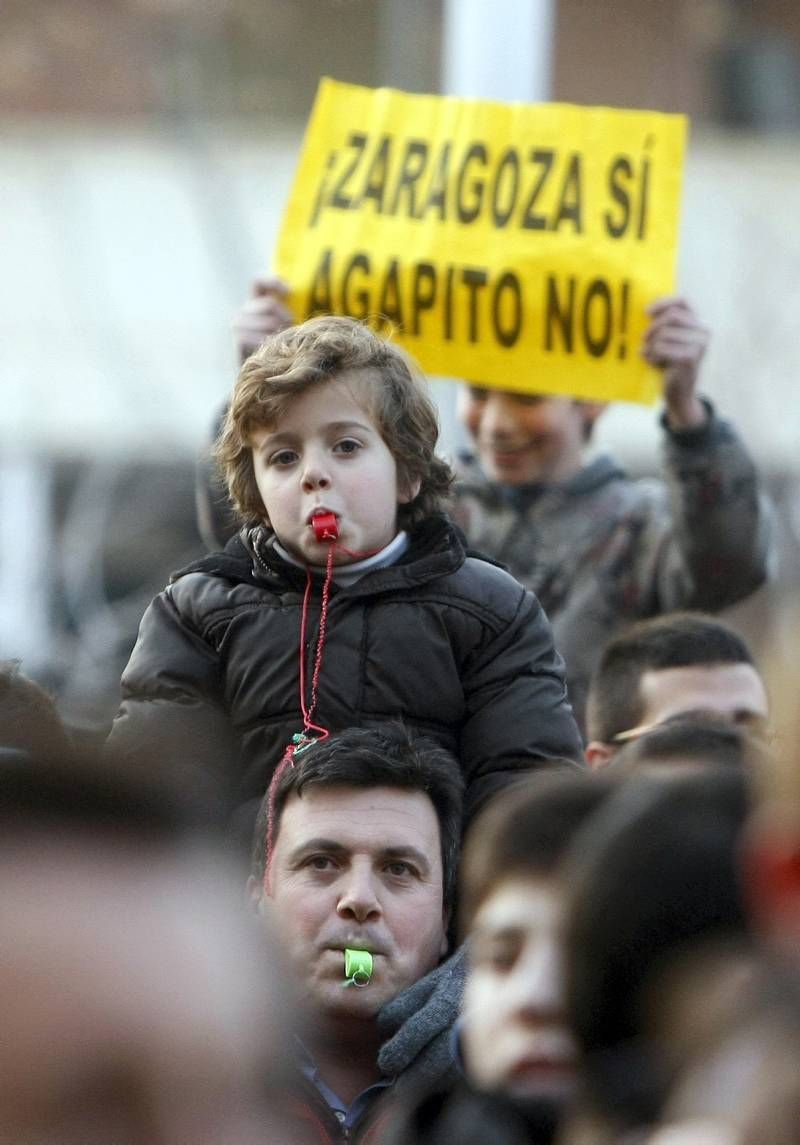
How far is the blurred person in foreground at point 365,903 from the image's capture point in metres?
2.86

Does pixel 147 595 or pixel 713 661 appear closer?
pixel 713 661

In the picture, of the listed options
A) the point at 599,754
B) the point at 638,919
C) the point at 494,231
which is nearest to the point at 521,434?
→ the point at 494,231

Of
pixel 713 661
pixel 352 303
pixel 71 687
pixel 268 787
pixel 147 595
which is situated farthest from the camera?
pixel 147 595

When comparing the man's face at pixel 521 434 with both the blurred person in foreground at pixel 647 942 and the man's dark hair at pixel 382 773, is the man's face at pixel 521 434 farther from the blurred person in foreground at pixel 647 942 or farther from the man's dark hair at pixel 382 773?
the blurred person in foreground at pixel 647 942

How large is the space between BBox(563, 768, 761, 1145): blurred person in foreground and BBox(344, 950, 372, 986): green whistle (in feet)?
3.77

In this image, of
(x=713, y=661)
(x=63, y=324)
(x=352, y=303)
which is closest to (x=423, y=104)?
(x=352, y=303)

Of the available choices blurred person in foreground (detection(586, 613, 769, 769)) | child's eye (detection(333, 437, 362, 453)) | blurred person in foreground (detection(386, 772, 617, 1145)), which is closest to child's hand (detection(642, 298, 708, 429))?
blurred person in foreground (detection(586, 613, 769, 769))

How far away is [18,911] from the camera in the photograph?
100 centimetres

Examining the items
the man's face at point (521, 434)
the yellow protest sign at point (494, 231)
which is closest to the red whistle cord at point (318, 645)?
the yellow protest sign at point (494, 231)

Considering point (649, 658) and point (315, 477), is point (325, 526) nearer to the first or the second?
point (315, 477)

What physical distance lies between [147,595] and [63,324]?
2.06 metres

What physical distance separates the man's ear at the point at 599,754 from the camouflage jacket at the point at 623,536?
17.3 inches

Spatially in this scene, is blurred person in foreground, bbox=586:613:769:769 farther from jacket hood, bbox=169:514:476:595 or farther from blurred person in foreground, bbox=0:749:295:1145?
blurred person in foreground, bbox=0:749:295:1145

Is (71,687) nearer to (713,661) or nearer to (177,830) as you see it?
(713,661)
